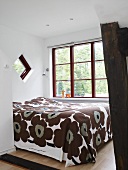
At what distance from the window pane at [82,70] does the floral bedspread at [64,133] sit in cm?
180

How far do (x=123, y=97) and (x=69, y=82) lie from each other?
4050 mm

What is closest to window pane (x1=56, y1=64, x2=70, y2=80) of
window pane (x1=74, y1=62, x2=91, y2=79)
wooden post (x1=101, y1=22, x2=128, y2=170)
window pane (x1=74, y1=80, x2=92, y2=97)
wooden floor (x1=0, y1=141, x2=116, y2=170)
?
window pane (x1=74, y1=62, x2=91, y2=79)

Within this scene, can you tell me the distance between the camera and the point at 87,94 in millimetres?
4812

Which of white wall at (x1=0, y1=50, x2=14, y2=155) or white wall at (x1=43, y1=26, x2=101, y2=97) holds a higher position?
white wall at (x1=43, y1=26, x2=101, y2=97)

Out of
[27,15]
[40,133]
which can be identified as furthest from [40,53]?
[40,133]

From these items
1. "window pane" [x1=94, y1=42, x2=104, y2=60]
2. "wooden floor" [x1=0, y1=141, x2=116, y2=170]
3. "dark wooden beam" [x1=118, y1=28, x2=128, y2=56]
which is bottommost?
"wooden floor" [x1=0, y1=141, x2=116, y2=170]

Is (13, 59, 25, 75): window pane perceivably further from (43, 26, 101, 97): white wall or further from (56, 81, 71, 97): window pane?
(56, 81, 71, 97): window pane

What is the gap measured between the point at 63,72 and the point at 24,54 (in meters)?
1.23

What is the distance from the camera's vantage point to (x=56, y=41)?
16.8 ft

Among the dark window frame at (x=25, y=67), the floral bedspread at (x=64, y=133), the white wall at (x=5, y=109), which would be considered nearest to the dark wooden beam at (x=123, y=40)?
the floral bedspread at (x=64, y=133)

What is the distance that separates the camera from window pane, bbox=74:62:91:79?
15.8 feet

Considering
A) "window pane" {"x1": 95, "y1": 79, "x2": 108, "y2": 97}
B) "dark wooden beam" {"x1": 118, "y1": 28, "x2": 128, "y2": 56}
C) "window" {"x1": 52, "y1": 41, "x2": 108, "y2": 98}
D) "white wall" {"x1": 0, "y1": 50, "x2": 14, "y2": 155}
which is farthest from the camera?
"window" {"x1": 52, "y1": 41, "x2": 108, "y2": 98}

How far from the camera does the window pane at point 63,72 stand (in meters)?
5.16

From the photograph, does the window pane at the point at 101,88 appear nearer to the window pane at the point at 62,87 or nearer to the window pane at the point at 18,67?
the window pane at the point at 62,87
